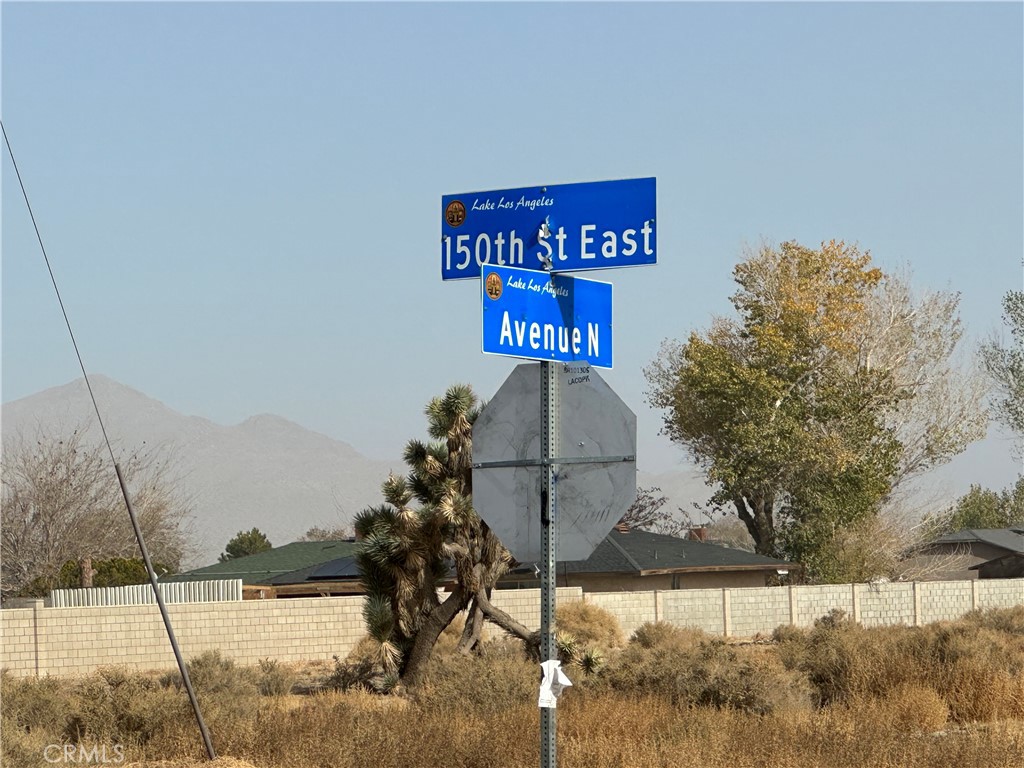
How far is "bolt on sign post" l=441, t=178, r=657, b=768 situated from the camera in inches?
309

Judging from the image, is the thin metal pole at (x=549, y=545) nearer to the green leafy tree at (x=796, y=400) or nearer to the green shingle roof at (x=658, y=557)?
the green shingle roof at (x=658, y=557)

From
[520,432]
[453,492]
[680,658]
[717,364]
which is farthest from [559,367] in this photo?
[717,364]

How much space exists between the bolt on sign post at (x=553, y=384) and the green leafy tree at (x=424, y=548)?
1689 centimetres

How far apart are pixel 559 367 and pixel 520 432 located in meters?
0.45

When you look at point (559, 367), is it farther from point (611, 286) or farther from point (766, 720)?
point (766, 720)

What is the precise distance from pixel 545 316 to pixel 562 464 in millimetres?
866

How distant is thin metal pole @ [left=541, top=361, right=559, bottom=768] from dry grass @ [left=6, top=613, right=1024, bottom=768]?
172 inches

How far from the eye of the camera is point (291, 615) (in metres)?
33.2

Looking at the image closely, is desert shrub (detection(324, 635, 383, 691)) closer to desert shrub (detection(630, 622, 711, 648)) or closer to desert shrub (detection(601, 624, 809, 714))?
desert shrub (detection(601, 624, 809, 714))

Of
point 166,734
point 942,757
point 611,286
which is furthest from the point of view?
point 166,734

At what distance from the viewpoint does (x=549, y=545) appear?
7.85 meters

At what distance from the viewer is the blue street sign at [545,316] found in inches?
308

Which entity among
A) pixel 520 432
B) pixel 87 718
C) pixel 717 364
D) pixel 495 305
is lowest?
pixel 87 718

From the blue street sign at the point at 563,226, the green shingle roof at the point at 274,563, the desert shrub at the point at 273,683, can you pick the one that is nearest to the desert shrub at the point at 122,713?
the desert shrub at the point at 273,683
